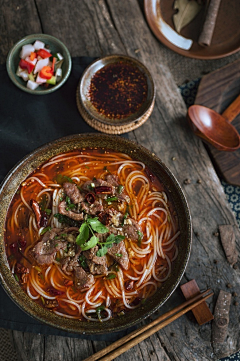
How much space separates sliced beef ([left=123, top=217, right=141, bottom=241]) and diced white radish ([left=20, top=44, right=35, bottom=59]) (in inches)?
108

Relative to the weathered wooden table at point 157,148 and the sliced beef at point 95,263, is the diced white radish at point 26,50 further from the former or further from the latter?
the sliced beef at point 95,263

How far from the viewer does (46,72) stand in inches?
197

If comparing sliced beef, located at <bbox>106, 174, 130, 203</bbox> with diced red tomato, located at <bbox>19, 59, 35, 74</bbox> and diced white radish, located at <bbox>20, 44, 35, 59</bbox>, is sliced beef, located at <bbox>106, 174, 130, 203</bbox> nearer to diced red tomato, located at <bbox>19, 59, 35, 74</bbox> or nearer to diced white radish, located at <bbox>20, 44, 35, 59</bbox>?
diced red tomato, located at <bbox>19, 59, 35, 74</bbox>

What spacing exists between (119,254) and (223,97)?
2.92 metres

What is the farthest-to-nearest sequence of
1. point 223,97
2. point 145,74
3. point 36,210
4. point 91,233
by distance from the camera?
point 223,97, point 145,74, point 36,210, point 91,233

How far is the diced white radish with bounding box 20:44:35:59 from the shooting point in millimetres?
5086

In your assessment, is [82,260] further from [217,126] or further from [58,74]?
[217,126]

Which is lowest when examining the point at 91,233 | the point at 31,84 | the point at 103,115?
the point at 91,233

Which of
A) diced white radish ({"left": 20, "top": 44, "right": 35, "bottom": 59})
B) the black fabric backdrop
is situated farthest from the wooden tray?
diced white radish ({"left": 20, "top": 44, "right": 35, "bottom": 59})

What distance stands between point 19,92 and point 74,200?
1800 mm

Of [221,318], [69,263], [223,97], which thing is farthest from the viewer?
[223,97]

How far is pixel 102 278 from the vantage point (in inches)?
180

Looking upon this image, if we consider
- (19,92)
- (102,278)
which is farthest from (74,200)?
(19,92)

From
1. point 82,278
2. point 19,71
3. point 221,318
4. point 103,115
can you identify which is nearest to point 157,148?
point 103,115
